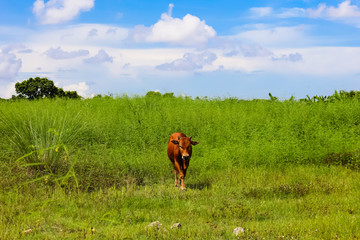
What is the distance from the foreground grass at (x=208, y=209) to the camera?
5.42 metres

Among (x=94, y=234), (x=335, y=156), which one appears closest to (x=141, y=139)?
(x=335, y=156)

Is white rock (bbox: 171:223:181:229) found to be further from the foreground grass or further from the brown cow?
the brown cow

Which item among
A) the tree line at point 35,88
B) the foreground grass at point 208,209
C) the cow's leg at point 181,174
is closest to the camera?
the foreground grass at point 208,209

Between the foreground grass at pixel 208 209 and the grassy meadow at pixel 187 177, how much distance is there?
1.1 inches

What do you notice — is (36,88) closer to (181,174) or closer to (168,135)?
(168,135)

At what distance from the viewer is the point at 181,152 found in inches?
325

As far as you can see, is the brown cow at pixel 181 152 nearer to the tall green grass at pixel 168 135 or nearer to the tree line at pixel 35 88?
the tall green grass at pixel 168 135

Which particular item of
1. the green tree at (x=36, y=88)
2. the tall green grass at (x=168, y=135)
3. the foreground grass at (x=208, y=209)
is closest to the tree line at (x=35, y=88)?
the green tree at (x=36, y=88)

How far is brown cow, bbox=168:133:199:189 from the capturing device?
26.6 feet

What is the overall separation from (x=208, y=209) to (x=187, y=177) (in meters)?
3.49

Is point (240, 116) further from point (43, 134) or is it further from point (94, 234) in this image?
point (94, 234)

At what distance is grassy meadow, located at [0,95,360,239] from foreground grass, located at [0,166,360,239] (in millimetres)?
28

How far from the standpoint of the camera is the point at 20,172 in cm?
893

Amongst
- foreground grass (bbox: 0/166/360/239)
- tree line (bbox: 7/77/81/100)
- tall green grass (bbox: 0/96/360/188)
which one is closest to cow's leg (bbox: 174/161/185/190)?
foreground grass (bbox: 0/166/360/239)
